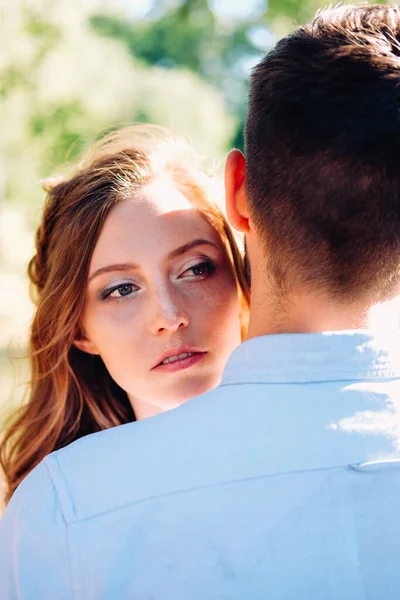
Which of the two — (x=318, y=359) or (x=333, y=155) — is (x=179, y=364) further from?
(x=333, y=155)

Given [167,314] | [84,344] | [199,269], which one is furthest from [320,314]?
[84,344]

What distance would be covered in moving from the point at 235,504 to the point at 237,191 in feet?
2.13

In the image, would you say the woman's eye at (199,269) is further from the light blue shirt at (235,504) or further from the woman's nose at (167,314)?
the light blue shirt at (235,504)

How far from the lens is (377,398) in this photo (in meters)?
1.24

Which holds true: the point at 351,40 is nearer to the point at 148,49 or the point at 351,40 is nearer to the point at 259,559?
the point at 259,559

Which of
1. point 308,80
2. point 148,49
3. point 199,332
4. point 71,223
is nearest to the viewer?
point 308,80

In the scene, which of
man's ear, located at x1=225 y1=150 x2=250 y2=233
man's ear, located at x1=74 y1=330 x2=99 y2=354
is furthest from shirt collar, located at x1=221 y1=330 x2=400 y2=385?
man's ear, located at x1=74 y1=330 x2=99 y2=354

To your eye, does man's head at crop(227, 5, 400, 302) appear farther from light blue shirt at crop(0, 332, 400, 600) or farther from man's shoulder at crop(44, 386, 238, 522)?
man's shoulder at crop(44, 386, 238, 522)

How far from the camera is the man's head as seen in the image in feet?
3.95

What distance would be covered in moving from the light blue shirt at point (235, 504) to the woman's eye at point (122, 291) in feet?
2.86

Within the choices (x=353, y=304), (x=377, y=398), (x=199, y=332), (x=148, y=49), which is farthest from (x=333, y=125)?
(x=148, y=49)

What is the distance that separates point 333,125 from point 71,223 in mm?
1164

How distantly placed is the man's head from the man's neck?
0.02 metres

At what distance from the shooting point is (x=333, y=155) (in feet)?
3.97
